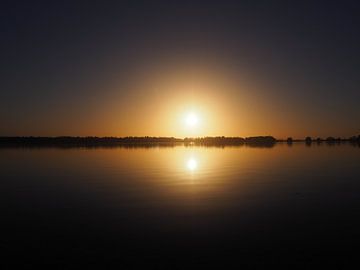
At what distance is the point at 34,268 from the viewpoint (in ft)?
43.4

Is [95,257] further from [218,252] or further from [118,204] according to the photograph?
[118,204]

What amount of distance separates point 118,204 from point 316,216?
14.2 m

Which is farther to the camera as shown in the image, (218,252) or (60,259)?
(218,252)

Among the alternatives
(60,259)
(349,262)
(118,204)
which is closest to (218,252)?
(349,262)

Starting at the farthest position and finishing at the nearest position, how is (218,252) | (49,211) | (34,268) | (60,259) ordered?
(49,211) → (218,252) → (60,259) → (34,268)

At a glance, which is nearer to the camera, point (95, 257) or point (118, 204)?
point (95, 257)

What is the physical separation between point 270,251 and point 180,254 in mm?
4037

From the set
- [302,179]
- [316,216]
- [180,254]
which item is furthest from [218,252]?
[302,179]

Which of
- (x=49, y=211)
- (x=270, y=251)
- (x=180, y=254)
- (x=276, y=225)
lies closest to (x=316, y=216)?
(x=276, y=225)

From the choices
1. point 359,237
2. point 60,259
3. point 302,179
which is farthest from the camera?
point 302,179

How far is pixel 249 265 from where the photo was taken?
45.0ft

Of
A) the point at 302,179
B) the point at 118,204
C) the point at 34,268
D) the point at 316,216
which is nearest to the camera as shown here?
the point at 34,268

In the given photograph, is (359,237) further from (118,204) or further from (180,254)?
(118,204)

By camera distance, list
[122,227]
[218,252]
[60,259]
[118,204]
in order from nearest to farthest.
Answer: [60,259]
[218,252]
[122,227]
[118,204]
